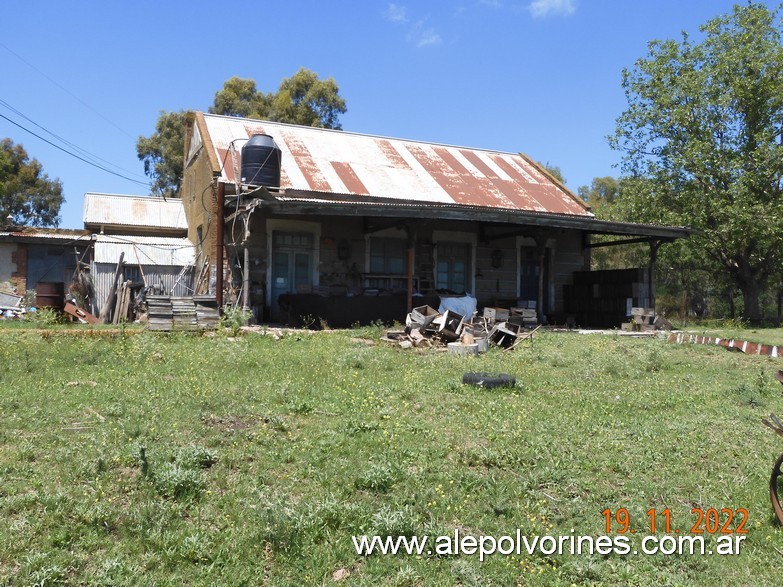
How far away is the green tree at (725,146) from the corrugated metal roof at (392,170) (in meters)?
5.22

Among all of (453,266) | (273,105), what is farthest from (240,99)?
(453,266)

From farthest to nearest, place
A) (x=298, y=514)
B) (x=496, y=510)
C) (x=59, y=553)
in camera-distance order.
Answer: (x=496, y=510) < (x=298, y=514) < (x=59, y=553)

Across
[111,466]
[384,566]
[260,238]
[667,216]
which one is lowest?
[384,566]

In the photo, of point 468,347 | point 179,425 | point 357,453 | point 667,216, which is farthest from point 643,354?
point 667,216

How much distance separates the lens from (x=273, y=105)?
36.9 metres

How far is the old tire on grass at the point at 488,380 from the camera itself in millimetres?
7718

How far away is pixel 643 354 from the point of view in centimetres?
1126

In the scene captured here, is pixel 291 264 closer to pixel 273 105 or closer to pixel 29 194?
pixel 273 105

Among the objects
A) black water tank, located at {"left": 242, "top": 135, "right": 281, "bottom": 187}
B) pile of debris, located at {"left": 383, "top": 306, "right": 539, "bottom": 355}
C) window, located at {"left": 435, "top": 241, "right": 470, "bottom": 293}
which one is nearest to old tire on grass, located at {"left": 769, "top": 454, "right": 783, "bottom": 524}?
pile of debris, located at {"left": 383, "top": 306, "right": 539, "bottom": 355}

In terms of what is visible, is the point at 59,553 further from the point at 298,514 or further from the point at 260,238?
the point at 260,238

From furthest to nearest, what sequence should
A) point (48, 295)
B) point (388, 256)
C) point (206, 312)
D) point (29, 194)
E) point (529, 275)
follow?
point (29, 194), point (529, 275), point (388, 256), point (48, 295), point (206, 312)

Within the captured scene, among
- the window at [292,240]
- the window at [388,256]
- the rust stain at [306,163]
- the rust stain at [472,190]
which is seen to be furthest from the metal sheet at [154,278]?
the rust stain at [472,190]

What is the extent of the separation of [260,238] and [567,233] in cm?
981

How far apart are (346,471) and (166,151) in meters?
38.6
